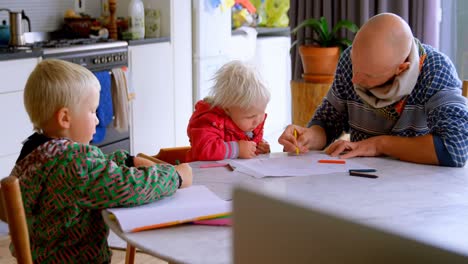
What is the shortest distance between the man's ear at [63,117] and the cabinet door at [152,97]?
276cm

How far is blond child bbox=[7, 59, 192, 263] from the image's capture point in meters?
1.44

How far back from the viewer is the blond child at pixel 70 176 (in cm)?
144

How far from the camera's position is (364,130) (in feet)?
7.33

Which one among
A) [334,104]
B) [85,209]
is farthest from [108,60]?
[85,209]

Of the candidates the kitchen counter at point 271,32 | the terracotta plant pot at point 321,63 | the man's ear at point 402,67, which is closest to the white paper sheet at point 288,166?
the man's ear at point 402,67

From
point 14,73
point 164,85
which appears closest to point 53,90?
point 14,73

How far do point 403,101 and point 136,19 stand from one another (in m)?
2.73

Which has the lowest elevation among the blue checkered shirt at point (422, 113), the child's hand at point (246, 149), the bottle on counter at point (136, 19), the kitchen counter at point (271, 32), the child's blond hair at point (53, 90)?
the child's hand at point (246, 149)

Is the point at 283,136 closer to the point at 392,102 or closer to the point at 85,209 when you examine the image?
the point at 392,102

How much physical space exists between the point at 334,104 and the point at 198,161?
581 mm

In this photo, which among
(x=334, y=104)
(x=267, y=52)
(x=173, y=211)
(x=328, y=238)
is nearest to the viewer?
(x=328, y=238)

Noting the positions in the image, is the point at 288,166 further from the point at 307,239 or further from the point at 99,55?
the point at 99,55

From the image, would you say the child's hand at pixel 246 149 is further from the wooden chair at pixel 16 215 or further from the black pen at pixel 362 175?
the wooden chair at pixel 16 215

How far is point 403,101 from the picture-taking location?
6.86 feet
